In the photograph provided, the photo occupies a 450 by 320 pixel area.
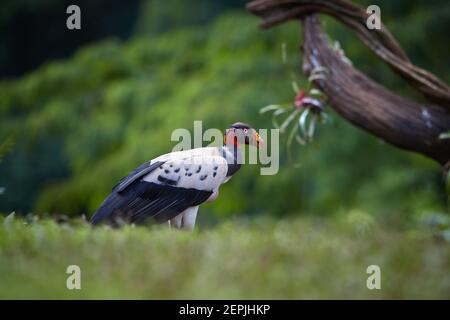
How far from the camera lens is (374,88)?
6.63 m

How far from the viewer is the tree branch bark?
6.50 metres

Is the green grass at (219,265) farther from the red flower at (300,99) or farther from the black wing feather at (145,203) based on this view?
the red flower at (300,99)

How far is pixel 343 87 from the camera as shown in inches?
261

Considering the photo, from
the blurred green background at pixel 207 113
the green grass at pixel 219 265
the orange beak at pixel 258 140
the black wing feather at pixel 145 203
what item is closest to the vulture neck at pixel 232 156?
the orange beak at pixel 258 140

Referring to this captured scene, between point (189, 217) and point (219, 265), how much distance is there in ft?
5.12

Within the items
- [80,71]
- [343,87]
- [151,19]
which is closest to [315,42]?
[343,87]

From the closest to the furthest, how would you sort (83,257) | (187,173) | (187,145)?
(83,257)
(187,173)
(187,145)

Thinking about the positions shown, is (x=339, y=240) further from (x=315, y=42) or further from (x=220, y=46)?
A: (x=220, y=46)

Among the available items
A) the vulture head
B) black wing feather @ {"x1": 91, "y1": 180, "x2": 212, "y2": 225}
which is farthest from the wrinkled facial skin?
black wing feather @ {"x1": 91, "y1": 180, "x2": 212, "y2": 225}

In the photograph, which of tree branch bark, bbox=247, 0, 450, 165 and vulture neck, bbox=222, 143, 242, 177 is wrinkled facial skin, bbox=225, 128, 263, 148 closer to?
vulture neck, bbox=222, 143, 242, 177

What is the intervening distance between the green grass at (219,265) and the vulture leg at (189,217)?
3.01 ft

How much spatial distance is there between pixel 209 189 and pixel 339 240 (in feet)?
4.07

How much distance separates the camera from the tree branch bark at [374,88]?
21.3ft

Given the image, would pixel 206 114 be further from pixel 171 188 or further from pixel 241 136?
pixel 171 188
